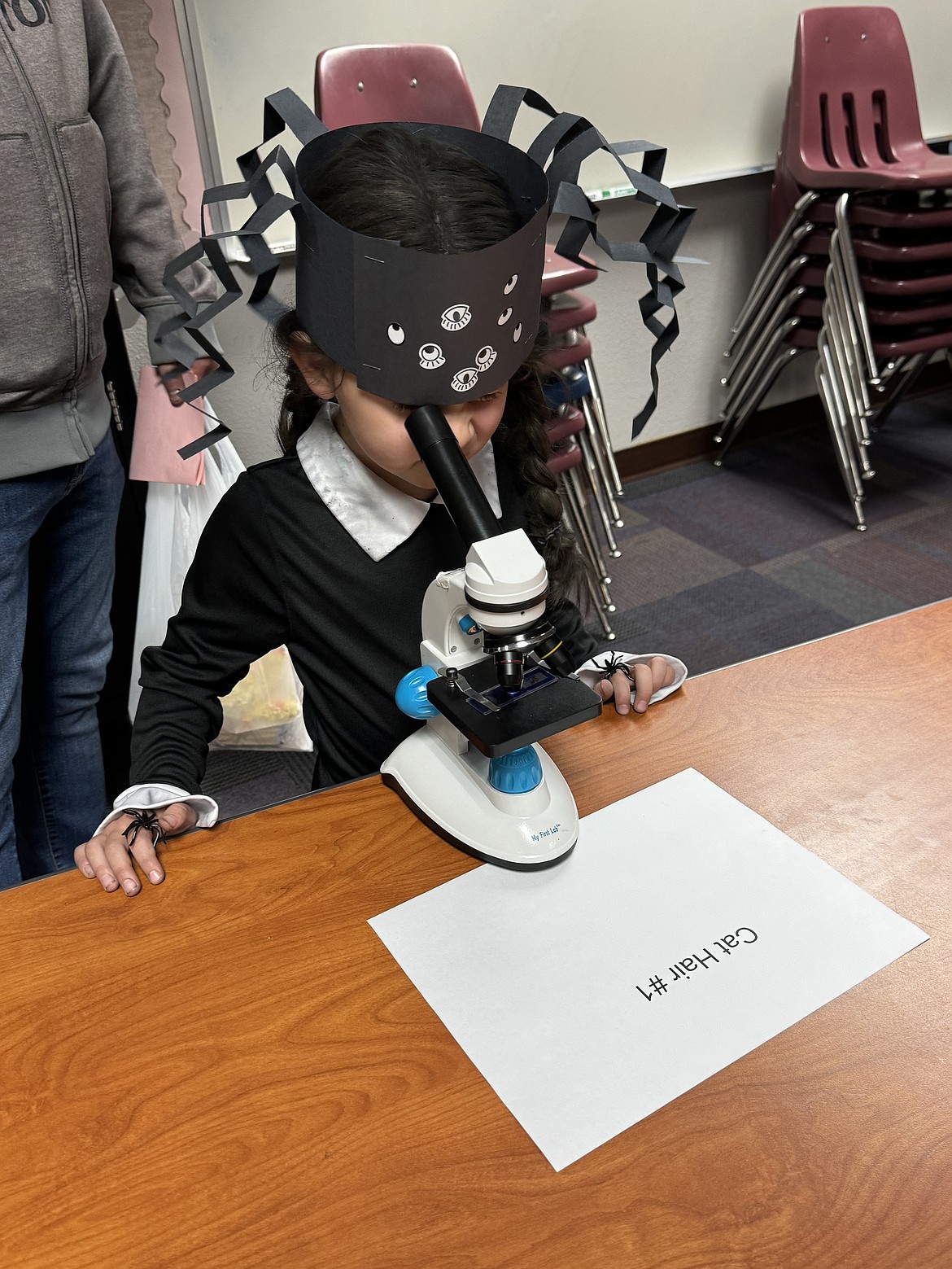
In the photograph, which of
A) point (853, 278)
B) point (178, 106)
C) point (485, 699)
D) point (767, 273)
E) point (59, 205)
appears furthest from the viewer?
point (767, 273)

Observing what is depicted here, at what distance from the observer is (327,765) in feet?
3.58

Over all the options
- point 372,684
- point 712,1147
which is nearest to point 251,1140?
point 712,1147

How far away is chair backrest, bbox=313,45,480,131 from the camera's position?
1879mm

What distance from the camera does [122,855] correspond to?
0.78 meters

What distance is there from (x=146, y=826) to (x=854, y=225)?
8.21 feet

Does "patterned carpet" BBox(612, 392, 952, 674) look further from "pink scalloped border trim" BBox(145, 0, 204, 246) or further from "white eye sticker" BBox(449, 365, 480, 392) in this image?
"white eye sticker" BBox(449, 365, 480, 392)

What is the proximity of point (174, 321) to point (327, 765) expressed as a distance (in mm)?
481

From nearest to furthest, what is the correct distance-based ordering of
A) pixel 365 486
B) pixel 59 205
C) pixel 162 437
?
pixel 365 486, pixel 59 205, pixel 162 437

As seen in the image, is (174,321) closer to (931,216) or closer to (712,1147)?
(712,1147)

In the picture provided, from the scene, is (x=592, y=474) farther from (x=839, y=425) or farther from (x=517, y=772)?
(x=517, y=772)

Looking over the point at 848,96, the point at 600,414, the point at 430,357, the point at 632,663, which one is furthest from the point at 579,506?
the point at 430,357

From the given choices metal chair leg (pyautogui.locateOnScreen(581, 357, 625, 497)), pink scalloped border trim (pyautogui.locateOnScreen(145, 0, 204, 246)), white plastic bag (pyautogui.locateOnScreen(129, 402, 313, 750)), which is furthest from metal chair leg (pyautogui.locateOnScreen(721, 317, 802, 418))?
white plastic bag (pyautogui.locateOnScreen(129, 402, 313, 750))

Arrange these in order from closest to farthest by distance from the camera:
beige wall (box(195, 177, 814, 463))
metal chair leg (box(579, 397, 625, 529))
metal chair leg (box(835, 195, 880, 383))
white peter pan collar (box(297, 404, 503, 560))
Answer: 1. white peter pan collar (box(297, 404, 503, 560))
2. metal chair leg (box(579, 397, 625, 529))
3. metal chair leg (box(835, 195, 880, 383))
4. beige wall (box(195, 177, 814, 463))

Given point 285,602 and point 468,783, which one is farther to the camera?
point 285,602
